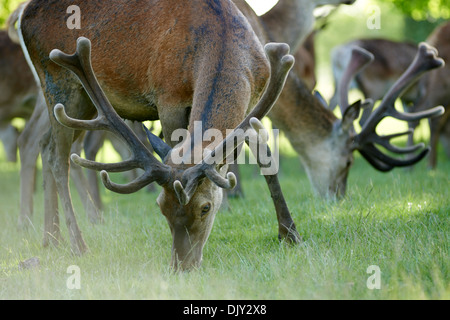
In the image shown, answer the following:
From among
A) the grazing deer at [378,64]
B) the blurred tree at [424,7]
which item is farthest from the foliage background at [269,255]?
the blurred tree at [424,7]

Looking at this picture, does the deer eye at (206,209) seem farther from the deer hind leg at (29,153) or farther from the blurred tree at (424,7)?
the blurred tree at (424,7)

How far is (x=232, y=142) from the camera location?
3846mm

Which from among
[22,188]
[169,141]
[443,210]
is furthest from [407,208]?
[22,188]

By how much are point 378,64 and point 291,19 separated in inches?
137

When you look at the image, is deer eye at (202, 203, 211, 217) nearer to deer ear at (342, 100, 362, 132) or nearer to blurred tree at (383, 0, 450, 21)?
deer ear at (342, 100, 362, 132)

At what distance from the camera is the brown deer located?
3.99 meters

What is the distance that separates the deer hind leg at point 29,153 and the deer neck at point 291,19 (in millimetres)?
3206

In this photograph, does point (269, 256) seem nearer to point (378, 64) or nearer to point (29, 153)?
point (29, 153)

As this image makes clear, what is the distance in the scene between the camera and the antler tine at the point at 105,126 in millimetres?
A: 3891

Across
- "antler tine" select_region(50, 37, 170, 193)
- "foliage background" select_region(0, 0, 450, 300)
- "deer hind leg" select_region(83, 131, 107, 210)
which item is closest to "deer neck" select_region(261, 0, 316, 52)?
"foliage background" select_region(0, 0, 450, 300)

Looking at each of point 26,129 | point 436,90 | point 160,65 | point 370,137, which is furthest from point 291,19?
point 160,65

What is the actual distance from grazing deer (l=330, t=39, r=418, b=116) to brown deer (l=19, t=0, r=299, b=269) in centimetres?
683
